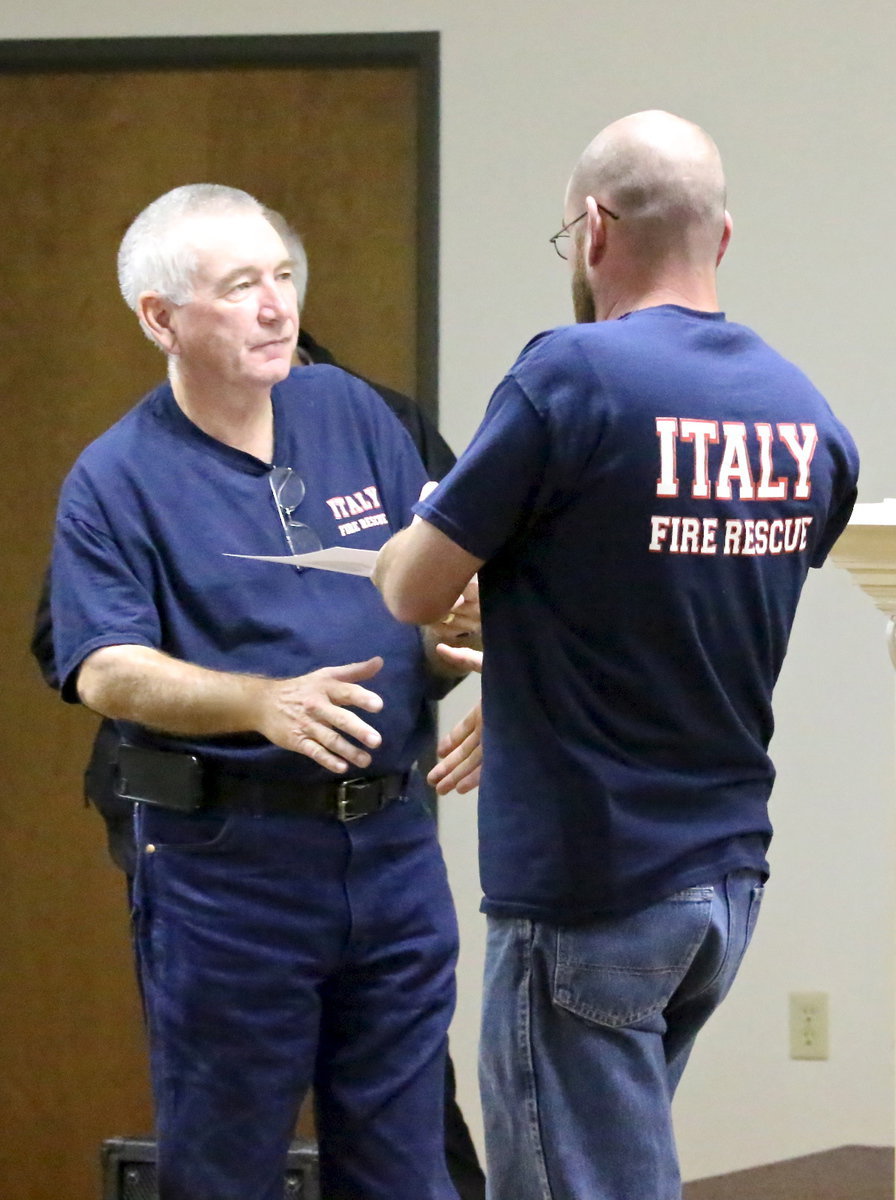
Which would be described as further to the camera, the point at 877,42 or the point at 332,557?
the point at 877,42

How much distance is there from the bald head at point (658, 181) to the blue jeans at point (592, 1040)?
0.57 meters

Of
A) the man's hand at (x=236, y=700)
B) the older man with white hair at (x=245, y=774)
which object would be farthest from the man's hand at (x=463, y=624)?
the man's hand at (x=236, y=700)

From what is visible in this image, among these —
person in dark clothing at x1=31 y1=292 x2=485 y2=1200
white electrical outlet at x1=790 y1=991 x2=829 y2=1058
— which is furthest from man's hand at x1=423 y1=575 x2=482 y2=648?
white electrical outlet at x1=790 y1=991 x2=829 y2=1058

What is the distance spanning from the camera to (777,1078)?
3205 millimetres

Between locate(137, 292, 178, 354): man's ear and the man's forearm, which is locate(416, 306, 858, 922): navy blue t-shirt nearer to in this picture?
the man's forearm

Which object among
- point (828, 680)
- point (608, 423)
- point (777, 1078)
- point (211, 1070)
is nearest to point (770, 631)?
point (608, 423)

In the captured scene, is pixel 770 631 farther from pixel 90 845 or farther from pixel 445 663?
pixel 90 845

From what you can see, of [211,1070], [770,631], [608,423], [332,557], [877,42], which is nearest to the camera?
[608,423]

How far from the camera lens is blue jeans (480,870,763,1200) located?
4.63ft

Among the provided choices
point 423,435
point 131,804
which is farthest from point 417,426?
point 131,804

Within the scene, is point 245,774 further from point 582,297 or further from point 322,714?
point 582,297

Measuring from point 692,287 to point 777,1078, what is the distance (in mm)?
2177

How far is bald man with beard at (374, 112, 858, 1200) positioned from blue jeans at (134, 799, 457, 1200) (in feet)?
1.26

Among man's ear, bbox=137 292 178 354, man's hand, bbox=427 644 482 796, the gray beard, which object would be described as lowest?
man's hand, bbox=427 644 482 796
